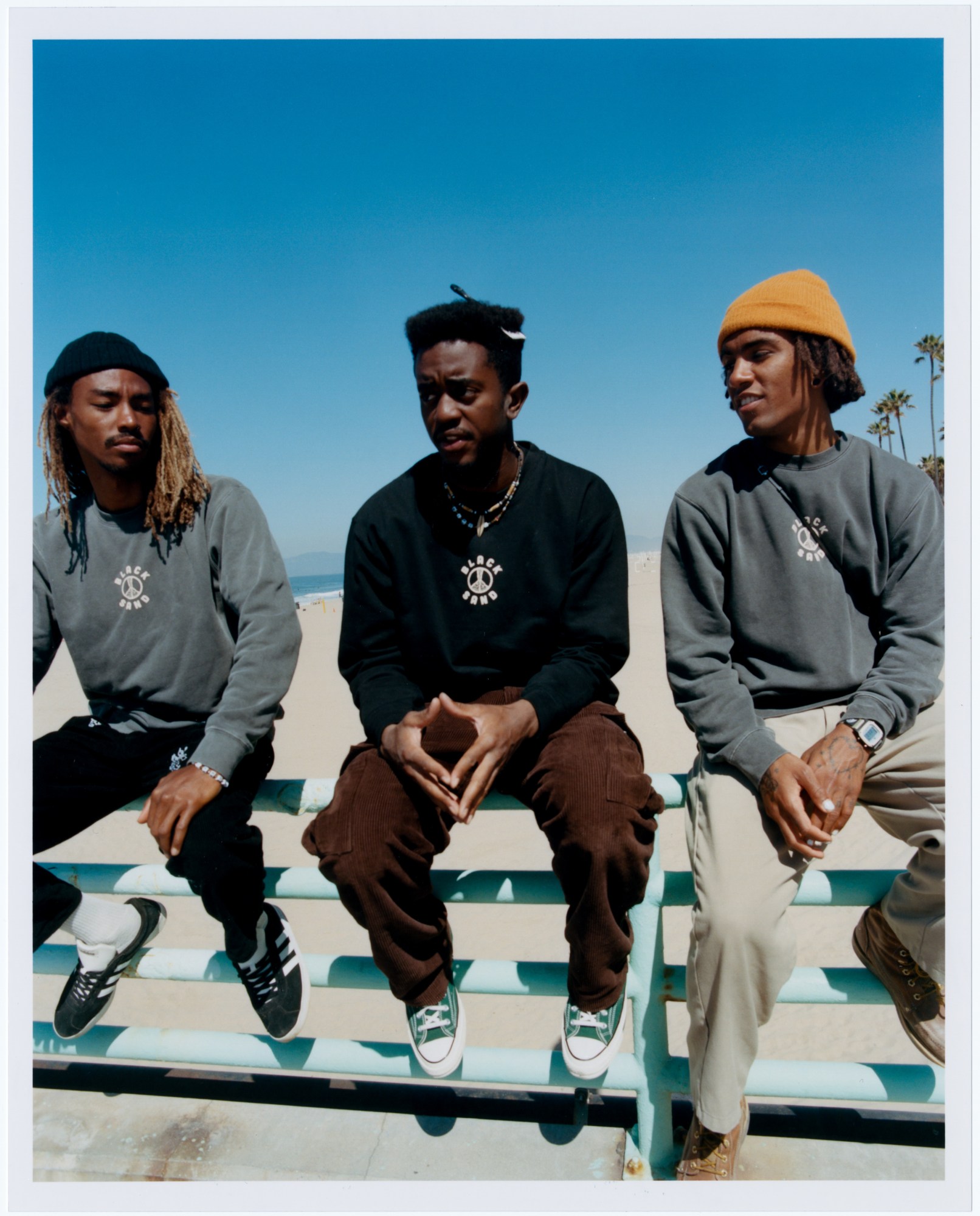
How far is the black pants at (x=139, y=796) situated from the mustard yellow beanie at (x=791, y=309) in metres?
2.10

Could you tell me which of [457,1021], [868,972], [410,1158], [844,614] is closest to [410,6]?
[844,614]

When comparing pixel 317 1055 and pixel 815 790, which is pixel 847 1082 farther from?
pixel 317 1055

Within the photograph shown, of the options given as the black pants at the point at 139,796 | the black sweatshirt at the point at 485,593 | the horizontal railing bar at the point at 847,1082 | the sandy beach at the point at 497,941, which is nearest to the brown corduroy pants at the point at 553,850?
the black pants at the point at 139,796

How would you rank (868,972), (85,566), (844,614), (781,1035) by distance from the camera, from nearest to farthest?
(868,972) → (844,614) → (85,566) → (781,1035)

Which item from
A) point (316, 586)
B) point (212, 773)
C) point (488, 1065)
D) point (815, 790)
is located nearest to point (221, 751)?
point (212, 773)

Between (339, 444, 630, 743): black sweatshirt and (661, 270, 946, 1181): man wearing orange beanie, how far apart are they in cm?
22

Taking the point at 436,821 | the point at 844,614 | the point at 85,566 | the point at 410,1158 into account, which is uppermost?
the point at 85,566

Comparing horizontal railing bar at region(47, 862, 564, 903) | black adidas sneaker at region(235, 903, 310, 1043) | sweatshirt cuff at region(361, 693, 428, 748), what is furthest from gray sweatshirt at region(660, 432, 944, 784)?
black adidas sneaker at region(235, 903, 310, 1043)

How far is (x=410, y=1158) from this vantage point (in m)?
2.48

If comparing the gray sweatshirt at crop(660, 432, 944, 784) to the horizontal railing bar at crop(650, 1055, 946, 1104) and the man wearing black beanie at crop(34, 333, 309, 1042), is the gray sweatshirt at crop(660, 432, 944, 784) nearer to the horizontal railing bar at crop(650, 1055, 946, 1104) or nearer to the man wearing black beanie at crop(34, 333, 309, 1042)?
the horizontal railing bar at crop(650, 1055, 946, 1104)

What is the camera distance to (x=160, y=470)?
278cm

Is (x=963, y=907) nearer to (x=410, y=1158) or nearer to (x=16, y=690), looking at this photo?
(x=410, y=1158)

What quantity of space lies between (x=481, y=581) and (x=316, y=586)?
79.3m

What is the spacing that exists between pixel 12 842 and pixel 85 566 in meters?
0.94
